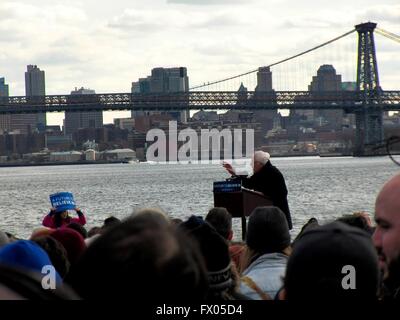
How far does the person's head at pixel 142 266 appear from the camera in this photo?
1872mm

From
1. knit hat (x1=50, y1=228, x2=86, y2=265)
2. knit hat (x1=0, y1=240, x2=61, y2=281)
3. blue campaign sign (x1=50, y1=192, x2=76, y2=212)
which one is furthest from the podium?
knit hat (x1=0, y1=240, x2=61, y2=281)

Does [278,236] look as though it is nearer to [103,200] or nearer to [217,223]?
[217,223]

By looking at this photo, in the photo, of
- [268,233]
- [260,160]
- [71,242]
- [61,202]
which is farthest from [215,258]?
[61,202]

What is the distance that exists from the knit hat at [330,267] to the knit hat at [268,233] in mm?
A: 1795

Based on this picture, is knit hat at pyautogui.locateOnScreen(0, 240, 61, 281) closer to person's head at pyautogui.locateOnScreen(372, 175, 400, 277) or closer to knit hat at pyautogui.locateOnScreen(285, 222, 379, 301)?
knit hat at pyautogui.locateOnScreen(285, 222, 379, 301)

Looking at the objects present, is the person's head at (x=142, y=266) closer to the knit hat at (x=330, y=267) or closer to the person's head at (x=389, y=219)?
the knit hat at (x=330, y=267)

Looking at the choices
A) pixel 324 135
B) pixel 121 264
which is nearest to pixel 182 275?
pixel 121 264

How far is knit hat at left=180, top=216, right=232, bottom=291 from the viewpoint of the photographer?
3.13 meters

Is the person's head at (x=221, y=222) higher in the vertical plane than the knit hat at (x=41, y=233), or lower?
lower

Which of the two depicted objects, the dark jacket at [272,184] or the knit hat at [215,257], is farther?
the dark jacket at [272,184]

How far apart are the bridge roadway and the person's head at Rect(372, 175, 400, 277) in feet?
257

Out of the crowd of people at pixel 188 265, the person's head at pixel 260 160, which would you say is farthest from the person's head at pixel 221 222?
→ the person's head at pixel 260 160

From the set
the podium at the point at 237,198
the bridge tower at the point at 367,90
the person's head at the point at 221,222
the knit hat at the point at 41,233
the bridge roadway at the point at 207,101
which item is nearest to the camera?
the knit hat at the point at 41,233

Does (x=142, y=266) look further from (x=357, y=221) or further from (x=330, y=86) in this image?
(x=330, y=86)
